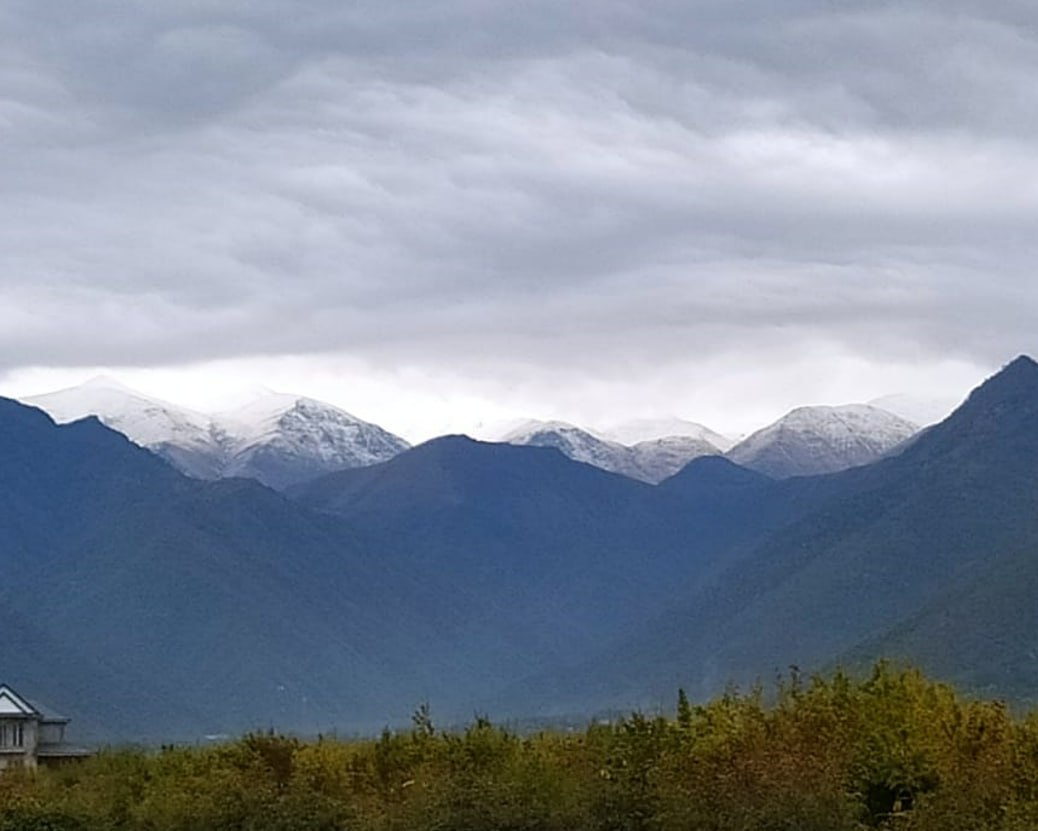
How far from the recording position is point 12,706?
105 m

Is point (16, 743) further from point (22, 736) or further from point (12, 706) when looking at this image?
point (12, 706)

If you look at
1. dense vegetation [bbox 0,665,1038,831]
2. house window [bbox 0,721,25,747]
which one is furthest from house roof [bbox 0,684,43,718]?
dense vegetation [bbox 0,665,1038,831]

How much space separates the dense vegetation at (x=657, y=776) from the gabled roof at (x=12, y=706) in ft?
104

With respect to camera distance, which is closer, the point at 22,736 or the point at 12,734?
the point at 12,734

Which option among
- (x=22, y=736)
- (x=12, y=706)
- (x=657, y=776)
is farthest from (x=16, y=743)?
(x=657, y=776)

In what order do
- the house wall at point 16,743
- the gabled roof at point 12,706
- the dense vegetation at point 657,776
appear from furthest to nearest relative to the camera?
1. the gabled roof at point 12,706
2. the house wall at point 16,743
3. the dense vegetation at point 657,776

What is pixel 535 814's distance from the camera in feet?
188

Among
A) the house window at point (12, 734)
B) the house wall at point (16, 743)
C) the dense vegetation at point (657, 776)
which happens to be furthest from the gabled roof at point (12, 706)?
the dense vegetation at point (657, 776)

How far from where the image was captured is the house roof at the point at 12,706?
105062 mm

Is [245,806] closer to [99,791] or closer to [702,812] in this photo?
[99,791]

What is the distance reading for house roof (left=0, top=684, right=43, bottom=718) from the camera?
105m

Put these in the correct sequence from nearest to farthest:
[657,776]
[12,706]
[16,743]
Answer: [657,776]
[12,706]
[16,743]

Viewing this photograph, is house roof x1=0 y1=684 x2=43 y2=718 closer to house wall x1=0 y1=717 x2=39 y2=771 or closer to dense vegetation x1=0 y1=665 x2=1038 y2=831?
house wall x1=0 y1=717 x2=39 y2=771

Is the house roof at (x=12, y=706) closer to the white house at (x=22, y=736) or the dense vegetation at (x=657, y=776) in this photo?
the white house at (x=22, y=736)
